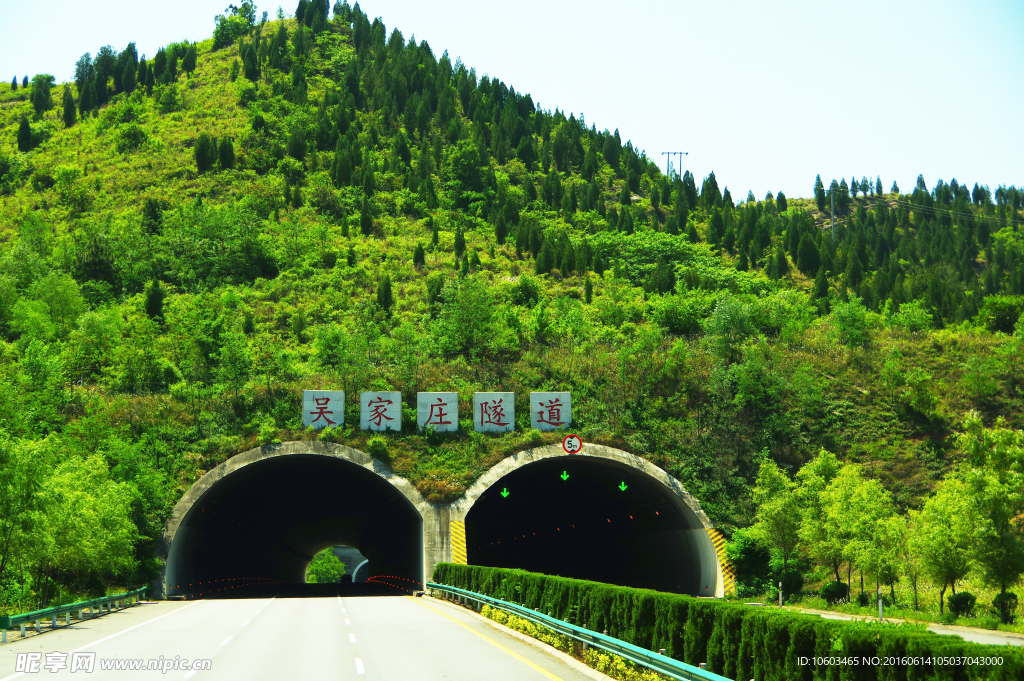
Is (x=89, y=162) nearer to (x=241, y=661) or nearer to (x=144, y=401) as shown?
(x=144, y=401)

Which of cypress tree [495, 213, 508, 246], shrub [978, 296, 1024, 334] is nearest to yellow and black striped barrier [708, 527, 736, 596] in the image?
shrub [978, 296, 1024, 334]

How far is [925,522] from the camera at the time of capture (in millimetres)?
33719

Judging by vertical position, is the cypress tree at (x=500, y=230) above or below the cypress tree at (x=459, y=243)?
above

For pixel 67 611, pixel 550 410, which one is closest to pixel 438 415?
pixel 550 410

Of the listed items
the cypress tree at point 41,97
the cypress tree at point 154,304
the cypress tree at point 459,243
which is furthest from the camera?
the cypress tree at point 41,97

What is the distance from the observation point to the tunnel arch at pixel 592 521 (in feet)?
149

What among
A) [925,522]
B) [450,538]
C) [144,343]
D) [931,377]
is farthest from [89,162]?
[925,522]

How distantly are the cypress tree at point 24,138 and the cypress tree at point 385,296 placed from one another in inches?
3007

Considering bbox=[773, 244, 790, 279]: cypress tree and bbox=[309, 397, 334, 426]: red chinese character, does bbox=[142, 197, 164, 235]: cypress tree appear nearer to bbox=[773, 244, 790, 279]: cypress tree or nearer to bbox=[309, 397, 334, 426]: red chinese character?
bbox=[309, 397, 334, 426]: red chinese character

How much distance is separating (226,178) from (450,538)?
264ft

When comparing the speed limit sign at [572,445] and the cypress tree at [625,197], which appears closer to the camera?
the speed limit sign at [572,445]

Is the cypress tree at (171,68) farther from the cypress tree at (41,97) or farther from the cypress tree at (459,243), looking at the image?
the cypress tree at (459,243)

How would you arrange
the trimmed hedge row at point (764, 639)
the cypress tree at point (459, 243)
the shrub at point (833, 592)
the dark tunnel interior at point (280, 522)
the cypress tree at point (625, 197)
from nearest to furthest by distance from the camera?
1. the trimmed hedge row at point (764, 639)
2. the shrub at point (833, 592)
3. the dark tunnel interior at point (280, 522)
4. the cypress tree at point (459, 243)
5. the cypress tree at point (625, 197)

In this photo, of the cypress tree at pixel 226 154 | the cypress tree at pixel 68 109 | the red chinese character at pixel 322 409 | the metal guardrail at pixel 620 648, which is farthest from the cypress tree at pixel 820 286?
Answer: the cypress tree at pixel 68 109
